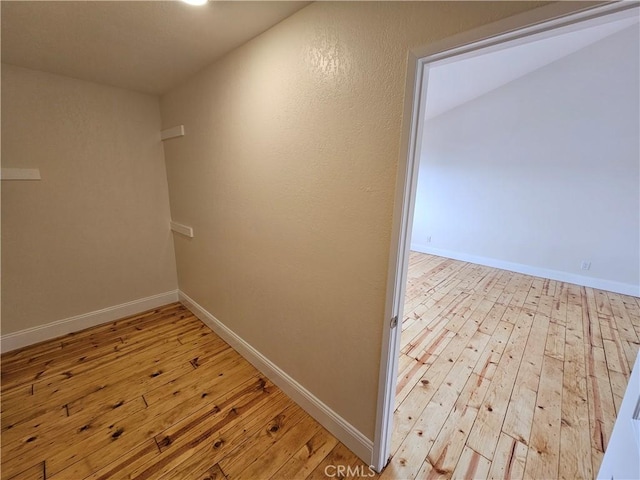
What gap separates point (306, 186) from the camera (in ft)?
4.77

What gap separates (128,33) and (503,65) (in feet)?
13.4

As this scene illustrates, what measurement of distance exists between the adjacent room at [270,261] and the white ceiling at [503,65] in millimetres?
44

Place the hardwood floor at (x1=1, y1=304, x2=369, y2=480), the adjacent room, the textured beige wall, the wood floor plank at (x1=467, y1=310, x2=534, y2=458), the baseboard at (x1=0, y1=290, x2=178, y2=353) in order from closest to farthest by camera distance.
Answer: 1. the textured beige wall
2. the adjacent room
3. the hardwood floor at (x1=1, y1=304, x2=369, y2=480)
4. the wood floor plank at (x1=467, y1=310, x2=534, y2=458)
5. the baseboard at (x1=0, y1=290, x2=178, y2=353)

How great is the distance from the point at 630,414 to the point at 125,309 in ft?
12.1

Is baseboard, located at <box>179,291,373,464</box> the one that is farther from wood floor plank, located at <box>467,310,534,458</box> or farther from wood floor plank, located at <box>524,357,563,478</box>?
wood floor plank, located at <box>524,357,563,478</box>

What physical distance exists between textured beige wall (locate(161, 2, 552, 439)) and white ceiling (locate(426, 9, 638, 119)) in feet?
6.47

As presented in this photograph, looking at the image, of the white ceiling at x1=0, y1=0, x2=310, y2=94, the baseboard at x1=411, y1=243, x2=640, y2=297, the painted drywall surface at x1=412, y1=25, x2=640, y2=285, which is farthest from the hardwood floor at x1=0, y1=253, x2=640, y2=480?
the white ceiling at x1=0, y1=0, x2=310, y2=94

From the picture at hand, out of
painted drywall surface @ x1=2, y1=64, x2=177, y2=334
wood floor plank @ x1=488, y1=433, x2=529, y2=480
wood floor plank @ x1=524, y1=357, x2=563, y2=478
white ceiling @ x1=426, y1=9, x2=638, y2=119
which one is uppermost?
white ceiling @ x1=426, y1=9, x2=638, y2=119

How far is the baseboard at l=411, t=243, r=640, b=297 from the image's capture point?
3.58 meters

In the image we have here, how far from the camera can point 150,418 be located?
5.40 ft

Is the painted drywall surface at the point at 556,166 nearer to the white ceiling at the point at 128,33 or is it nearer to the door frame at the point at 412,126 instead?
the door frame at the point at 412,126
